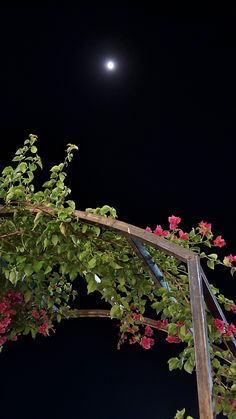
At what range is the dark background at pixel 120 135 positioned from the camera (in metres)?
4.52

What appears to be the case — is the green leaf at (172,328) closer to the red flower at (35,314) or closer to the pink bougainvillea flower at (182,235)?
the pink bougainvillea flower at (182,235)

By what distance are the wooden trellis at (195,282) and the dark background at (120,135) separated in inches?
127

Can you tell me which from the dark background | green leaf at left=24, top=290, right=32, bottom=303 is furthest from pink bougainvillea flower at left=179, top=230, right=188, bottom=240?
the dark background

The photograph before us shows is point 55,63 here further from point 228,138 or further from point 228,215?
point 228,215

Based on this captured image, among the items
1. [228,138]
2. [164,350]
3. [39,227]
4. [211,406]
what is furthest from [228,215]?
[211,406]

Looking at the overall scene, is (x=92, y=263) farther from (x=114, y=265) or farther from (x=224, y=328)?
(x=224, y=328)

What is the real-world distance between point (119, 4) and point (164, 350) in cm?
410

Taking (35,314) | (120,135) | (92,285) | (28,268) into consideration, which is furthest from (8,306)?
(120,135)

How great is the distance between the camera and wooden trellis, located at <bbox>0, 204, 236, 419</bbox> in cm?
138

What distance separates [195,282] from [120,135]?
3777 mm

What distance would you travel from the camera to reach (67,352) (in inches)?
219

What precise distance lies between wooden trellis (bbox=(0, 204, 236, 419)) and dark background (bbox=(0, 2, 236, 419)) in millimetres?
3218

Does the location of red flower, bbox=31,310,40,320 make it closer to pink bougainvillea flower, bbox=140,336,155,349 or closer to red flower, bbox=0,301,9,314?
red flower, bbox=0,301,9,314

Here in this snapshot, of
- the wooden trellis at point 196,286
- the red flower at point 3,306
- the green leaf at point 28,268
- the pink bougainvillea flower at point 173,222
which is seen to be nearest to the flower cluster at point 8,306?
the red flower at point 3,306
